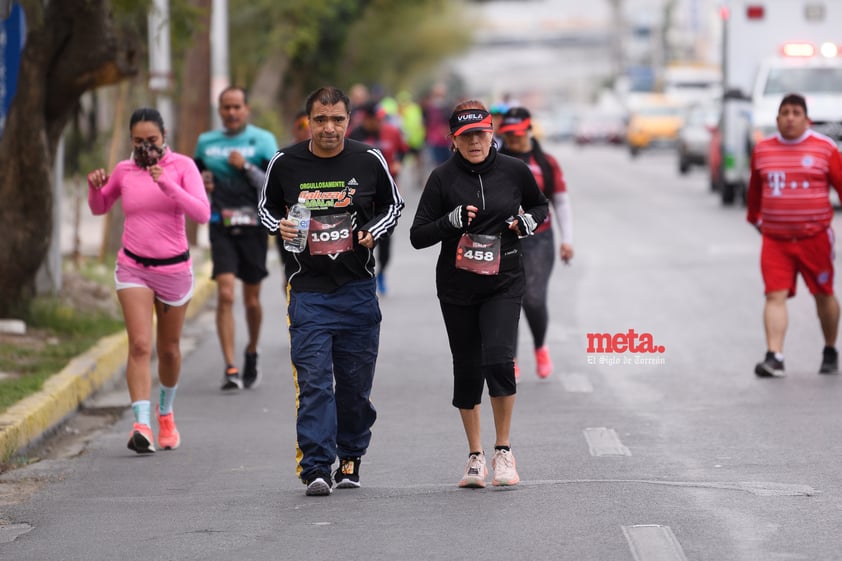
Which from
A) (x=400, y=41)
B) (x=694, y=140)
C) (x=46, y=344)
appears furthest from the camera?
(x=400, y=41)

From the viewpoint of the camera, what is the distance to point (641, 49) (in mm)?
173125

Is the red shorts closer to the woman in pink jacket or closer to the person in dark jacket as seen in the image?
the person in dark jacket

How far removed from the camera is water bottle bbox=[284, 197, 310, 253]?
8.26 m

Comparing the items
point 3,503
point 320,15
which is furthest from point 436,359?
point 320,15

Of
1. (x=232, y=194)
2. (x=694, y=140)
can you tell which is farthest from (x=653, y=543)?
(x=694, y=140)

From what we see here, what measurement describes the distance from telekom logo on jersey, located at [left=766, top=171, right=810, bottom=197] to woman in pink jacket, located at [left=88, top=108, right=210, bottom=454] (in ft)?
13.3

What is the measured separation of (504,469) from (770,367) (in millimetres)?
4112

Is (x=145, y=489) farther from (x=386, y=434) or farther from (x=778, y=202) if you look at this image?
(x=778, y=202)

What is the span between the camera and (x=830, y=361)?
12172mm

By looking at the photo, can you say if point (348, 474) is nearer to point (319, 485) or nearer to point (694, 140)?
point (319, 485)

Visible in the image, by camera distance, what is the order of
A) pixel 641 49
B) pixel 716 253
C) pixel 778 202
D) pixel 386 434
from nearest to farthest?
pixel 386 434 < pixel 778 202 < pixel 716 253 < pixel 641 49

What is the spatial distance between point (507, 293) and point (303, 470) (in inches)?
49.8

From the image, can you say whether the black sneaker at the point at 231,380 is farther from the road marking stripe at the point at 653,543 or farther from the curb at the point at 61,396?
the road marking stripe at the point at 653,543

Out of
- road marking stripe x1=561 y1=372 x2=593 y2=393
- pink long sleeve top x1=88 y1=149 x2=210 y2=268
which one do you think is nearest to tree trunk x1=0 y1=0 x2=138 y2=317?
pink long sleeve top x1=88 y1=149 x2=210 y2=268
